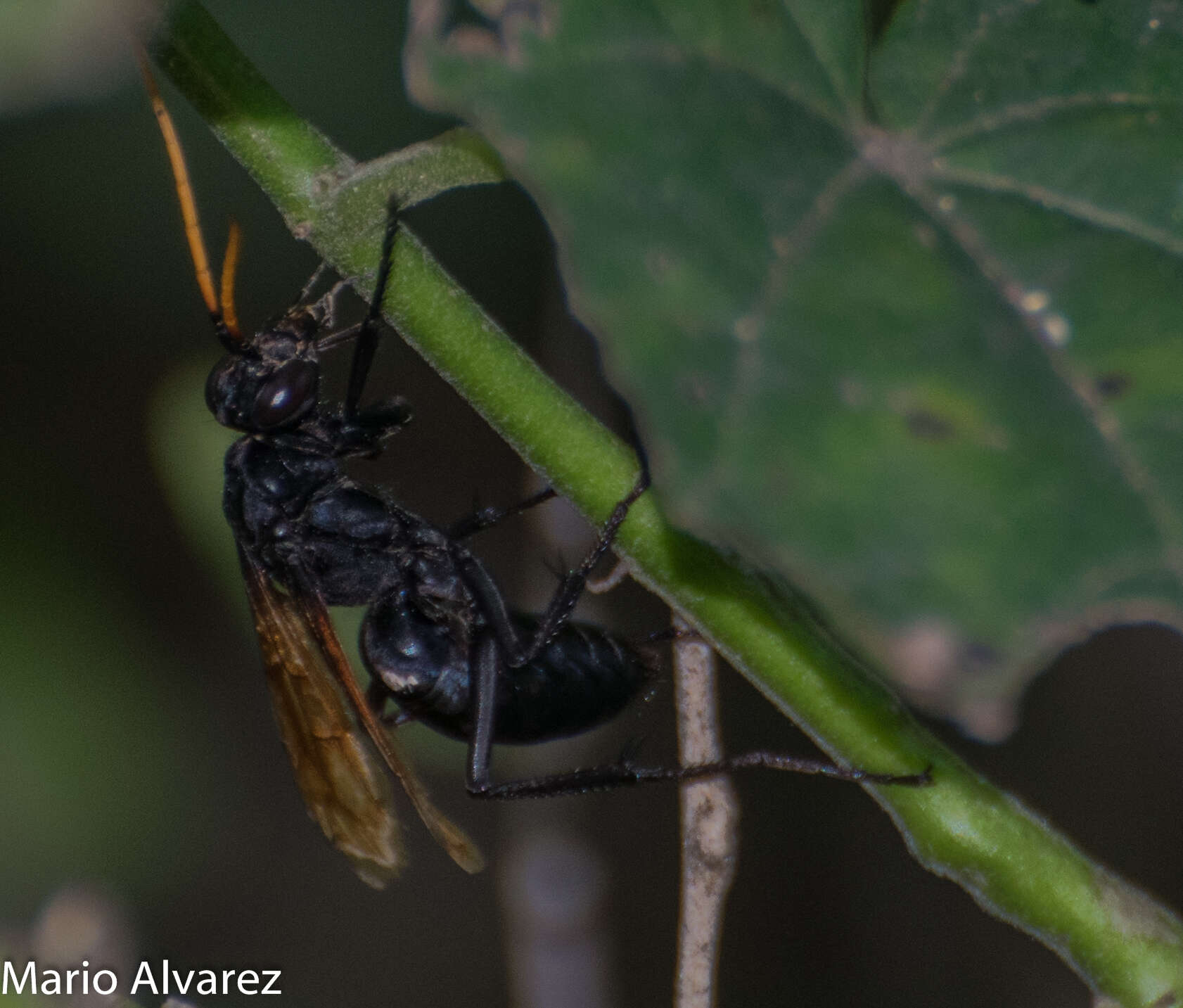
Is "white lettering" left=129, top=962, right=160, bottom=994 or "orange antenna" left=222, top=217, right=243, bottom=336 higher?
"orange antenna" left=222, top=217, right=243, bottom=336

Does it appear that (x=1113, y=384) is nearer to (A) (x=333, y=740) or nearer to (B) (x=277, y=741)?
(A) (x=333, y=740)

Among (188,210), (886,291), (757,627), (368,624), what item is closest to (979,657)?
(886,291)

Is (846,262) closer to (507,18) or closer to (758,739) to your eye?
(507,18)

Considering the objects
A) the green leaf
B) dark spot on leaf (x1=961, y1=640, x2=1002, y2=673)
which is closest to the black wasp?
the green leaf

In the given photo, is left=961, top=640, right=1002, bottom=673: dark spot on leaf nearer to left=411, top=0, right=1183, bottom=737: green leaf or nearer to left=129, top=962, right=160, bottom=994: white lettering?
left=411, top=0, right=1183, bottom=737: green leaf

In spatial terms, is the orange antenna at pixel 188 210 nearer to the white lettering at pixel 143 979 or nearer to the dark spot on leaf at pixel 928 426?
the dark spot on leaf at pixel 928 426

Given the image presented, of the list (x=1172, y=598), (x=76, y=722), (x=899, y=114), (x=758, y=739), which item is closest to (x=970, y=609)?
(x=1172, y=598)

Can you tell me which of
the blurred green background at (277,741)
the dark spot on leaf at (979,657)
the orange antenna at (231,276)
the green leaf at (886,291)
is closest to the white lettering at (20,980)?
the orange antenna at (231,276)
